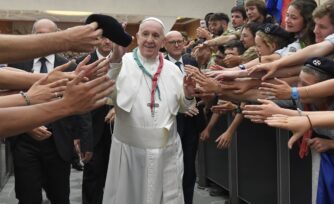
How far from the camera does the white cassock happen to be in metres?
3.36

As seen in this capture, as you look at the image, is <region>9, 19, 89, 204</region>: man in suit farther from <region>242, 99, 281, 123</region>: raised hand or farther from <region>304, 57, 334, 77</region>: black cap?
<region>304, 57, 334, 77</region>: black cap

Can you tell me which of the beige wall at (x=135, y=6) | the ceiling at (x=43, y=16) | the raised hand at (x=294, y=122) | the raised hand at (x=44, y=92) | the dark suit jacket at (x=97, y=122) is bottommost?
the dark suit jacket at (x=97, y=122)

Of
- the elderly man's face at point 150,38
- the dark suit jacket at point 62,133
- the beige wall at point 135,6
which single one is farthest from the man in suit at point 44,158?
the beige wall at point 135,6

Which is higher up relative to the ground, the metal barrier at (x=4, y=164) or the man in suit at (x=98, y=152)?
the man in suit at (x=98, y=152)

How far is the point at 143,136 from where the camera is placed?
3.37 metres

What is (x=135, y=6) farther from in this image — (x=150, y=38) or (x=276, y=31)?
(x=150, y=38)

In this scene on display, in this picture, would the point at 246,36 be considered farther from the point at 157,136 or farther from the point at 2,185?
the point at 2,185

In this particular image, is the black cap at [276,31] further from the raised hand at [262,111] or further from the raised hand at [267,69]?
the raised hand at [262,111]

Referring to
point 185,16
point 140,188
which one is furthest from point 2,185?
point 185,16

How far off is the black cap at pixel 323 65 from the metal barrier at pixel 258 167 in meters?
0.85

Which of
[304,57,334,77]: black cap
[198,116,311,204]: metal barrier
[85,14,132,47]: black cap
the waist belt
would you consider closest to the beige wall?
[198,116,311,204]: metal barrier

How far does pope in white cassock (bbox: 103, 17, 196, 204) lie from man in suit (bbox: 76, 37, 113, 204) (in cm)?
90

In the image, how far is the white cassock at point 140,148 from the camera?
3.36 m

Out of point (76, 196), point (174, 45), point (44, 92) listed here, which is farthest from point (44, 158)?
point (76, 196)
